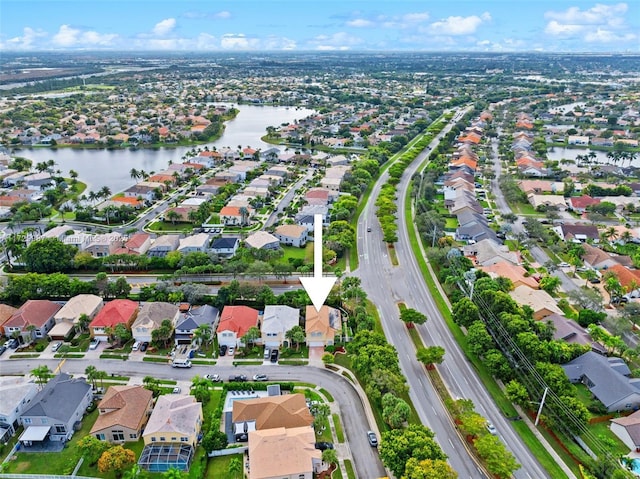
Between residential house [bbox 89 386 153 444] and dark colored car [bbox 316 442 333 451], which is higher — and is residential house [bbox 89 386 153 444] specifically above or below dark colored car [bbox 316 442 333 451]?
above

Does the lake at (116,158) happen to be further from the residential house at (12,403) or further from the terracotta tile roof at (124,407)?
the terracotta tile roof at (124,407)

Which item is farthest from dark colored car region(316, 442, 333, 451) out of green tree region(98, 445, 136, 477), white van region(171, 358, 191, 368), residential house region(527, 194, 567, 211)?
residential house region(527, 194, 567, 211)

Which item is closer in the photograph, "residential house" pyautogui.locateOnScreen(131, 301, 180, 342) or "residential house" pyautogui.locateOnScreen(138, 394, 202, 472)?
"residential house" pyautogui.locateOnScreen(138, 394, 202, 472)

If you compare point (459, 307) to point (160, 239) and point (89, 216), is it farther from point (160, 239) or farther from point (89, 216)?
point (89, 216)

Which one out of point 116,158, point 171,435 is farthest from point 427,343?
point 116,158

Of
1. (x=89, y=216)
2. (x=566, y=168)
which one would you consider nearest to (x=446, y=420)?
(x=89, y=216)

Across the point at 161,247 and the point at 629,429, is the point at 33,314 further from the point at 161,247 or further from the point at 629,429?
the point at 629,429

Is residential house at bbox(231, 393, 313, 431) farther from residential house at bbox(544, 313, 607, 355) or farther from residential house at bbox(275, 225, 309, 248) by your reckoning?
residential house at bbox(275, 225, 309, 248)
